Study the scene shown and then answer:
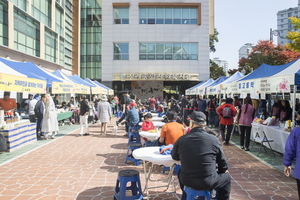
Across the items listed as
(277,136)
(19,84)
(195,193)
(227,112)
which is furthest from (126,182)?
(227,112)

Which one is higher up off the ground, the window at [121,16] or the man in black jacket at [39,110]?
the window at [121,16]

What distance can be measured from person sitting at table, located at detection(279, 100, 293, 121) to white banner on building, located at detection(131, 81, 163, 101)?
69.1ft

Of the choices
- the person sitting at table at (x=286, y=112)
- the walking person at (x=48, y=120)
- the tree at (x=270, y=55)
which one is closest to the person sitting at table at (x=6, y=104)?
the walking person at (x=48, y=120)

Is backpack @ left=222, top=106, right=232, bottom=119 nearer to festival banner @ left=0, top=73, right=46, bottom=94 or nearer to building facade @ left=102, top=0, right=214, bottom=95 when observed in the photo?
festival banner @ left=0, top=73, right=46, bottom=94

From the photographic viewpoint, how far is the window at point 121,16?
2964 cm

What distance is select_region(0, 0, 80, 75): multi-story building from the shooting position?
17641 mm

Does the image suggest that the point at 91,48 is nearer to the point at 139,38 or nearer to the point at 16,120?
the point at 139,38

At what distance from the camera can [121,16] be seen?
29.7m

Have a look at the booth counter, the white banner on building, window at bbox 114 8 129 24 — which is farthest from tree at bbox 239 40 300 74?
the booth counter

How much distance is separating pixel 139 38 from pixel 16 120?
22.4 m

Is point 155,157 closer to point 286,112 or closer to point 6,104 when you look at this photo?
point 6,104

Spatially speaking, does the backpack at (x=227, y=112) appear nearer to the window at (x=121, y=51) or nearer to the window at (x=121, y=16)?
the window at (x=121, y=51)

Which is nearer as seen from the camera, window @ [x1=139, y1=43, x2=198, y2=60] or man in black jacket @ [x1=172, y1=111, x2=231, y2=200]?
man in black jacket @ [x1=172, y1=111, x2=231, y2=200]

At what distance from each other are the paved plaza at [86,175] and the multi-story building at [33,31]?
12.9 m
